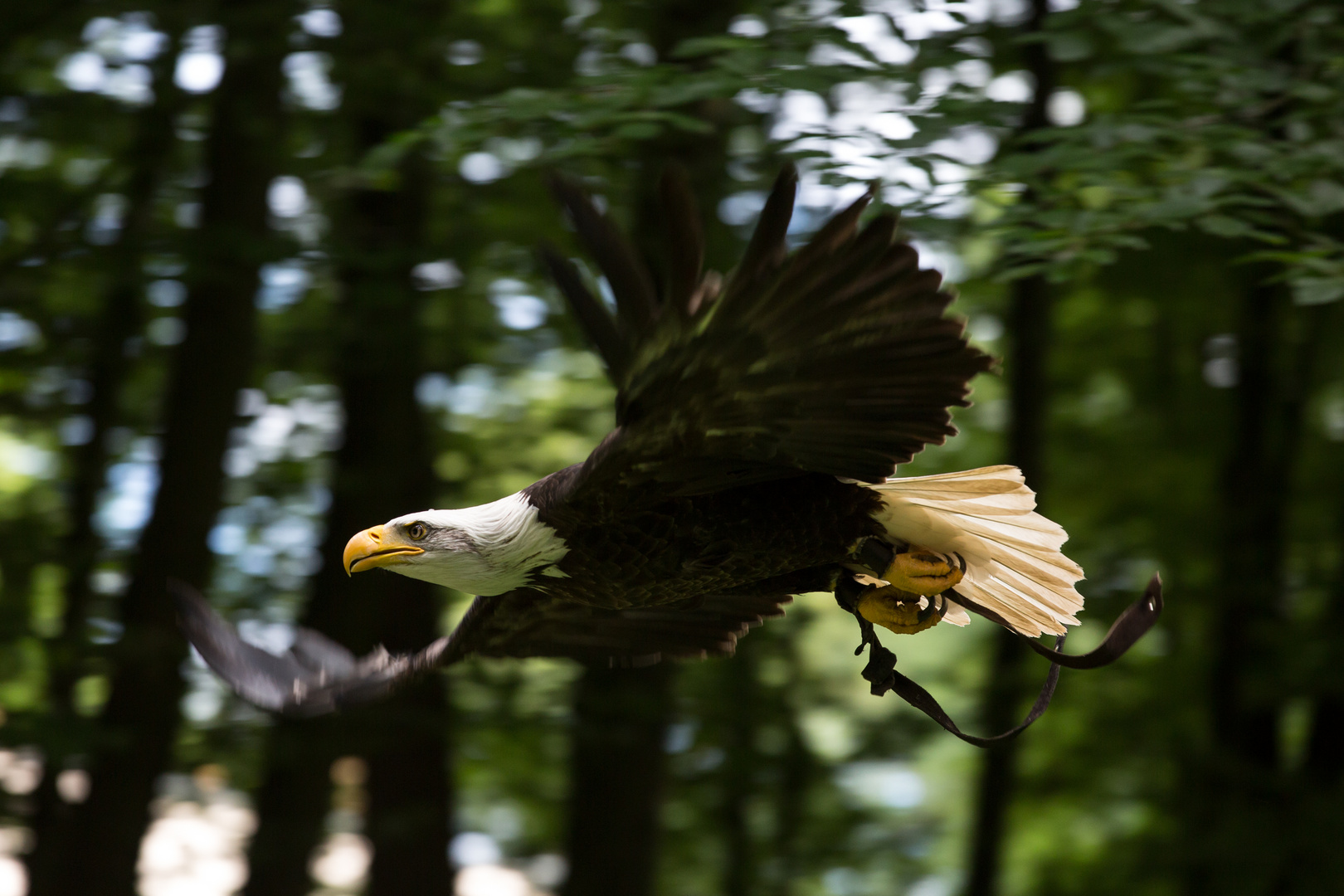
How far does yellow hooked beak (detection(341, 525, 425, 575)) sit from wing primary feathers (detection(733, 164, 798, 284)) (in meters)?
1.03

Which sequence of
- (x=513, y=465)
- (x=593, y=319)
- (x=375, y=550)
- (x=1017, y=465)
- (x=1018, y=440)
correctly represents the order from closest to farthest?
1. (x=593, y=319)
2. (x=375, y=550)
3. (x=1017, y=465)
4. (x=1018, y=440)
5. (x=513, y=465)

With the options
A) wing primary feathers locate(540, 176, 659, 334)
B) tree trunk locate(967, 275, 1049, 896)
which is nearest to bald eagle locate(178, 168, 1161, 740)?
wing primary feathers locate(540, 176, 659, 334)

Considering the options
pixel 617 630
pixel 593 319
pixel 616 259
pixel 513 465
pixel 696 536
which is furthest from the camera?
pixel 513 465

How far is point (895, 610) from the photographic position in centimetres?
302

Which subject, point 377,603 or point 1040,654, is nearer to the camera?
point 1040,654

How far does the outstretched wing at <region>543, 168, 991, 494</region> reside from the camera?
224 cm

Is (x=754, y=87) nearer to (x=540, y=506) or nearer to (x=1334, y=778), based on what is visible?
(x=540, y=506)


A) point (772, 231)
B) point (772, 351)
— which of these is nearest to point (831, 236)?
point (772, 231)

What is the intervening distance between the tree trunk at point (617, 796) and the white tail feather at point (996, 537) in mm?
2823

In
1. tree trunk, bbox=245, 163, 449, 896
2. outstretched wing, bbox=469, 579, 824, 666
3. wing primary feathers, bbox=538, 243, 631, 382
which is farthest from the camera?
tree trunk, bbox=245, 163, 449, 896

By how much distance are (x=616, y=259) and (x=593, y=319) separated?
16 centimetres

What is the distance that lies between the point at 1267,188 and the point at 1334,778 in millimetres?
4488

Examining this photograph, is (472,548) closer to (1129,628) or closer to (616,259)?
(616,259)

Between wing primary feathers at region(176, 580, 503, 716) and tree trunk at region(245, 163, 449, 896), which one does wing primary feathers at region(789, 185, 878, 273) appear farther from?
tree trunk at region(245, 163, 449, 896)
